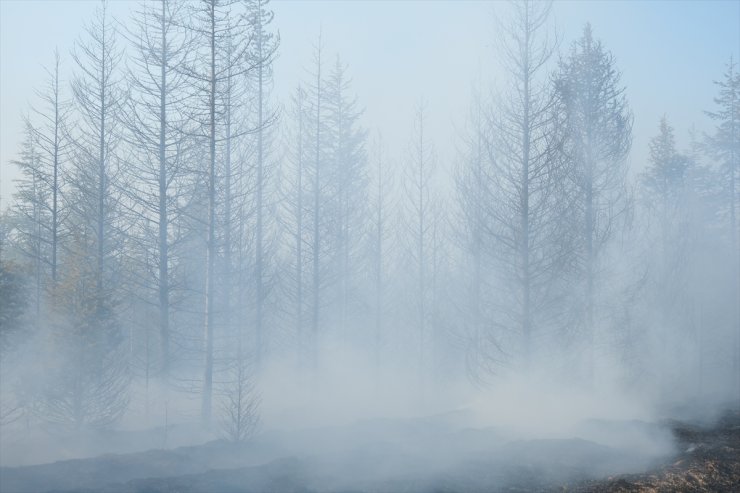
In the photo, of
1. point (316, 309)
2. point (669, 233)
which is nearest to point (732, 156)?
point (669, 233)

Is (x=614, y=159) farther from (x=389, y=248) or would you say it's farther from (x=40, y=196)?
(x=40, y=196)

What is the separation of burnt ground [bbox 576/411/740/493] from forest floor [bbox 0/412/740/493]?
0.06 feet

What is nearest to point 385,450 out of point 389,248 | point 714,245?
point 389,248

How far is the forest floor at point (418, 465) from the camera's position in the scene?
30.6 feet

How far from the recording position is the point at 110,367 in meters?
13.9

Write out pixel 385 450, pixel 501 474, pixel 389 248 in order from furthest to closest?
pixel 389 248
pixel 385 450
pixel 501 474

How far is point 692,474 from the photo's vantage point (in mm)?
9844

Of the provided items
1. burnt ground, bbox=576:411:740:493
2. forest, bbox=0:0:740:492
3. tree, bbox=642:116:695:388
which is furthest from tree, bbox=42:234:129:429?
tree, bbox=642:116:695:388

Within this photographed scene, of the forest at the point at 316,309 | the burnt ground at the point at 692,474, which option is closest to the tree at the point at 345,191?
the forest at the point at 316,309

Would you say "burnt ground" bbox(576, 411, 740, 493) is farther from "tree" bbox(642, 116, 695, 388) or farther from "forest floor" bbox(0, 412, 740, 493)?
"tree" bbox(642, 116, 695, 388)

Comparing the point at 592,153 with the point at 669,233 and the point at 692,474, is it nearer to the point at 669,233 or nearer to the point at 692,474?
the point at 692,474

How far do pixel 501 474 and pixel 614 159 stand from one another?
35.2 ft

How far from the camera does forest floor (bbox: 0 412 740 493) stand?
932 centimetres

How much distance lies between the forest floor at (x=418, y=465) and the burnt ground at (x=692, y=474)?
0.06 feet
